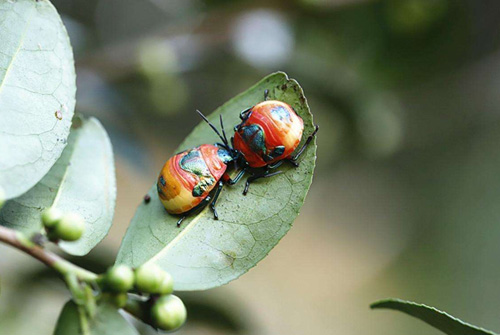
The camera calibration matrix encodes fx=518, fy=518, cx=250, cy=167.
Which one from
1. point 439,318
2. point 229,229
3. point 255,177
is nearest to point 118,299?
point 229,229

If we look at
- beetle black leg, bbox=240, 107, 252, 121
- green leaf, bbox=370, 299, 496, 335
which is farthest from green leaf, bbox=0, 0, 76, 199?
green leaf, bbox=370, 299, 496, 335

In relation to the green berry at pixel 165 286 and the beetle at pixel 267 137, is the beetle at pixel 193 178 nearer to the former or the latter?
the beetle at pixel 267 137

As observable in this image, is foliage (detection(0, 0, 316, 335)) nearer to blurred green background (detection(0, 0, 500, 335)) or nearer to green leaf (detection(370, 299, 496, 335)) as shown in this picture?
green leaf (detection(370, 299, 496, 335))

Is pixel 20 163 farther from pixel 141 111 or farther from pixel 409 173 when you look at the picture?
pixel 409 173

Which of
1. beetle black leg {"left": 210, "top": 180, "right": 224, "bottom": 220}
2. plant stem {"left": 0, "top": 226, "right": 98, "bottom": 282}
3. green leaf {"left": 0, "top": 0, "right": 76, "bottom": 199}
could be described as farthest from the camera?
beetle black leg {"left": 210, "top": 180, "right": 224, "bottom": 220}

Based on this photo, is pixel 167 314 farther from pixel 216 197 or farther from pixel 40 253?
pixel 216 197

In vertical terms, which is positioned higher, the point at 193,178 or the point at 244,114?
the point at 244,114

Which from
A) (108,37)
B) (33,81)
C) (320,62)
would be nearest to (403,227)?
(320,62)
